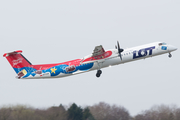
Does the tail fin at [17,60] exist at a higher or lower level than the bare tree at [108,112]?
higher

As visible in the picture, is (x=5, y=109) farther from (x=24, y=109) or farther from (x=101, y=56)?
(x=101, y=56)

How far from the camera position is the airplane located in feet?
119

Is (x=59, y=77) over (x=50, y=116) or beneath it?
over

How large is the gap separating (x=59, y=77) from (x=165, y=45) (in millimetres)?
13573

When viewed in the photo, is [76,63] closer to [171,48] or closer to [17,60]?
[17,60]

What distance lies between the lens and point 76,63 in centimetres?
3688

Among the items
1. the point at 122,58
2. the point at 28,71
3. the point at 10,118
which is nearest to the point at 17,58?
the point at 28,71

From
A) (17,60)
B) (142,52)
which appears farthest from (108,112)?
(17,60)

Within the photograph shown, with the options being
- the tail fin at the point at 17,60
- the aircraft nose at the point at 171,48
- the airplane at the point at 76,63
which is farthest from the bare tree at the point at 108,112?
the tail fin at the point at 17,60

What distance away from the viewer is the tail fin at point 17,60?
35750 mm

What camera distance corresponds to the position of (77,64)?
36781mm

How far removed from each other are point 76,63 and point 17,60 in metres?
6.72

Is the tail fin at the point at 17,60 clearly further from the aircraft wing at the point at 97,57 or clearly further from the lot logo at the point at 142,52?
the lot logo at the point at 142,52

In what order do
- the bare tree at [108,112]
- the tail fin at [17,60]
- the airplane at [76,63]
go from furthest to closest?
the bare tree at [108,112] → the airplane at [76,63] → the tail fin at [17,60]
